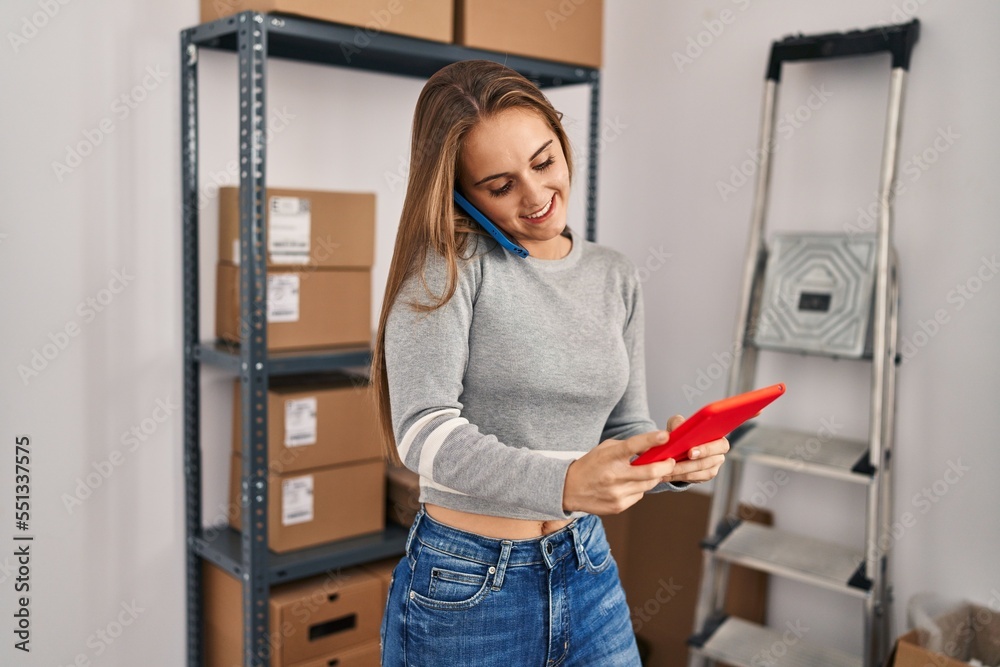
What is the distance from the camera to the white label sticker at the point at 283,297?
86.0 inches

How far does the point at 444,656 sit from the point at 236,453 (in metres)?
1.31

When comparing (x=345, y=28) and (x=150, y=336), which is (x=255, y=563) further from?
(x=345, y=28)

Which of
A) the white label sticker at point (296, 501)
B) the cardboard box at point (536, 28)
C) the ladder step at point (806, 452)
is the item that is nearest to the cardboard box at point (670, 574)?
the ladder step at point (806, 452)

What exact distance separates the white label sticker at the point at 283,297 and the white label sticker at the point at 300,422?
21 centimetres

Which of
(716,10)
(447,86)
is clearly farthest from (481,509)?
(716,10)

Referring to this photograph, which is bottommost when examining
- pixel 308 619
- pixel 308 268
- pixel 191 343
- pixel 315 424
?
pixel 308 619

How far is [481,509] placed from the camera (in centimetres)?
Answer: 127

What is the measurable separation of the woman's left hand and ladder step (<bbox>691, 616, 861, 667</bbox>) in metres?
1.43

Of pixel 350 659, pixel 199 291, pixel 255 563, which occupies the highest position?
pixel 199 291

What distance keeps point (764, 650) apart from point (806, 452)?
1.78ft

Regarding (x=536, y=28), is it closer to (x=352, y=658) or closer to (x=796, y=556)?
(x=796, y=556)

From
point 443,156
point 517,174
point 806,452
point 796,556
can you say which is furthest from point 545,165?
point 796,556

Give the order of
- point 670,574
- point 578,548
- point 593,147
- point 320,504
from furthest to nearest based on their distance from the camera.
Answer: point 670,574 → point 593,147 → point 320,504 → point 578,548

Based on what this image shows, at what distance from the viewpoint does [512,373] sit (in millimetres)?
1247
